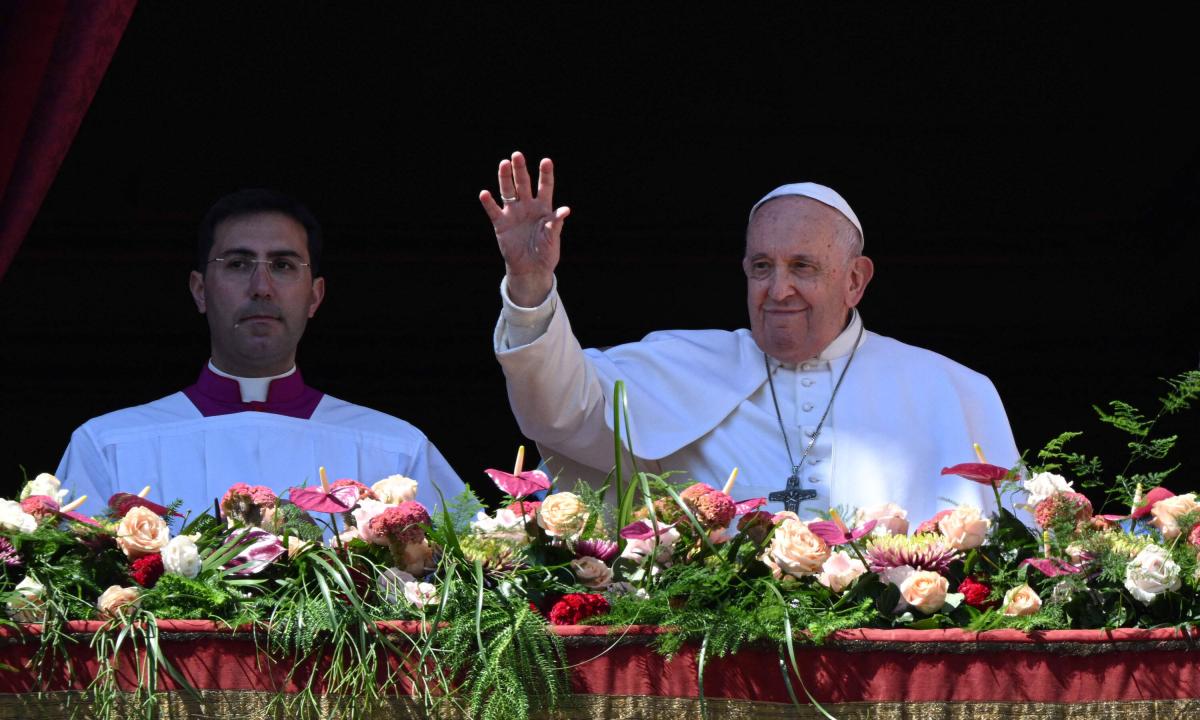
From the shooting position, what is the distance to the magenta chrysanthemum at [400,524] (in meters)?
2.95

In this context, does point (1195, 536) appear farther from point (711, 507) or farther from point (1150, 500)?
point (711, 507)

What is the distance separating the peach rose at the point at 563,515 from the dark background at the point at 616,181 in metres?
3.60

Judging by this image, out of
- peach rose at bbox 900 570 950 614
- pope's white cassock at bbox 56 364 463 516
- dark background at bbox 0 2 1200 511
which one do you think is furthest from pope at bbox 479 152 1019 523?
dark background at bbox 0 2 1200 511

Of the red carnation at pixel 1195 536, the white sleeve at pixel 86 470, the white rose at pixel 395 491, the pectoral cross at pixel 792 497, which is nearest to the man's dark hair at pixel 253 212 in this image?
the white sleeve at pixel 86 470

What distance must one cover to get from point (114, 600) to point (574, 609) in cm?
67

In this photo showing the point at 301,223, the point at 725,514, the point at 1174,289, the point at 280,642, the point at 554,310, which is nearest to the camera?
the point at 280,642

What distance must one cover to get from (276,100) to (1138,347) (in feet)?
10.2

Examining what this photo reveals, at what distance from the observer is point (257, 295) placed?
15.9 feet

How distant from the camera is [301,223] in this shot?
4980 millimetres

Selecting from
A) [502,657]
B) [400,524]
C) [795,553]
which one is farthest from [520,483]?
[795,553]

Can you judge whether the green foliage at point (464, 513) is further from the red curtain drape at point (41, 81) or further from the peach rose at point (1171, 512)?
the red curtain drape at point (41, 81)

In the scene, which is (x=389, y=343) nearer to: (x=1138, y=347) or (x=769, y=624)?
(x=1138, y=347)

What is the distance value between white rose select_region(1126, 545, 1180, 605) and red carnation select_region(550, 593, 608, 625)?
2.61ft

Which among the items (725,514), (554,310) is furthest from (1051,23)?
(725,514)
